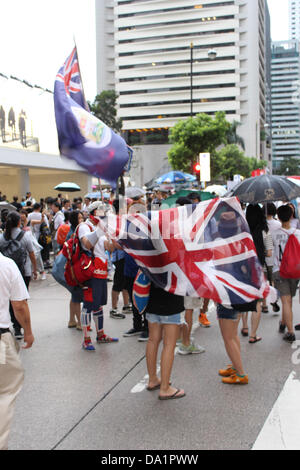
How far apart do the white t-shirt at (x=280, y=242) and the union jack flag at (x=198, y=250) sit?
1.70 meters

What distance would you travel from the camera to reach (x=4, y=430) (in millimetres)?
2908

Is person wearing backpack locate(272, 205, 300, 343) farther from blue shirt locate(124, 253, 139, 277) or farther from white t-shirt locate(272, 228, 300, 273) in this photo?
blue shirt locate(124, 253, 139, 277)

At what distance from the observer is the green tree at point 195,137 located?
136 ft

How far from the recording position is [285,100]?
170000 millimetres

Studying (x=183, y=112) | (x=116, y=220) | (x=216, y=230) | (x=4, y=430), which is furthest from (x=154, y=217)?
(x=183, y=112)

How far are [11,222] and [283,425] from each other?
4.19m

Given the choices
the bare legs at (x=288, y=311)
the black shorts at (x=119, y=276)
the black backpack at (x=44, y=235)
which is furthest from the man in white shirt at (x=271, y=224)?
the black backpack at (x=44, y=235)

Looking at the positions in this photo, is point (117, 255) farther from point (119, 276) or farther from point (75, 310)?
point (75, 310)

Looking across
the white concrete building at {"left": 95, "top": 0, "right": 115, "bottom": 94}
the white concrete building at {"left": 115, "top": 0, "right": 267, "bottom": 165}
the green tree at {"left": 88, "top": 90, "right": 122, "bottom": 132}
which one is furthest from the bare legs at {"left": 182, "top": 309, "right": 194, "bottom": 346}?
the white concrete building at {"left": 95, "top": 0, "right": 115, "bottom": 94}

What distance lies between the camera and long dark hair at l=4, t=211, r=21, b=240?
6.27 metres

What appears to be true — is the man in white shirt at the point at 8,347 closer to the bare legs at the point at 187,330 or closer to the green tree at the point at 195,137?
the bare legs at the point at 187,330

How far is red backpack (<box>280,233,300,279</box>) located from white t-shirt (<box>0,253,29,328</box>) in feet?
12.7
